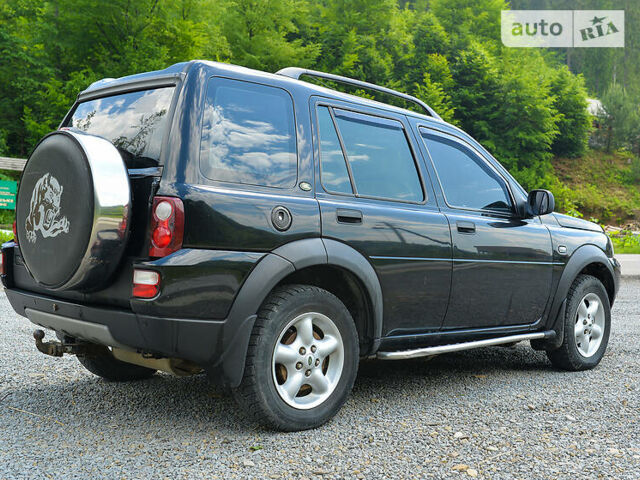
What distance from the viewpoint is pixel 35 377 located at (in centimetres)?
458

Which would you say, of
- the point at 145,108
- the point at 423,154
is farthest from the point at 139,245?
the point at 423,154

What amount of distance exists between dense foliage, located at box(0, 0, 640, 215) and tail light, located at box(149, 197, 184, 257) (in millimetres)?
22862

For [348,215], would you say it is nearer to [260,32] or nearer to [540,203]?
[540,203]

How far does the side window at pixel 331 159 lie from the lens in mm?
3691

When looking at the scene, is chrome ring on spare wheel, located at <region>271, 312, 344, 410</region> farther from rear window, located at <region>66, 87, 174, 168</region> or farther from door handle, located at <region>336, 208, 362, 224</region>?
rear window, located at <region>66, 87, 174, 168</region>

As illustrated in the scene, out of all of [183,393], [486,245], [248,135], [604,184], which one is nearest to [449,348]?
[486,245]

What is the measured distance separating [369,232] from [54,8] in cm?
2671

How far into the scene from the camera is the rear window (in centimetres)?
329

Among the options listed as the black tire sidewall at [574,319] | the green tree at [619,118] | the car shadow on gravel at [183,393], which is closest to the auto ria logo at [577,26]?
the green tree at [619,118]

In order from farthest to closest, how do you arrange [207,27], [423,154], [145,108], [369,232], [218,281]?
[207,27], [423,154], [369,232], [145,108], [218,281]

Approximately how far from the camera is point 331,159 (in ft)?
12.3

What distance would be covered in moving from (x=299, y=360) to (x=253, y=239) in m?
0.70

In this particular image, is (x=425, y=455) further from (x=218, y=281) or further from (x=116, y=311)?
(x=116, y=311)

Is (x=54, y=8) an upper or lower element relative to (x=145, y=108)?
upper
